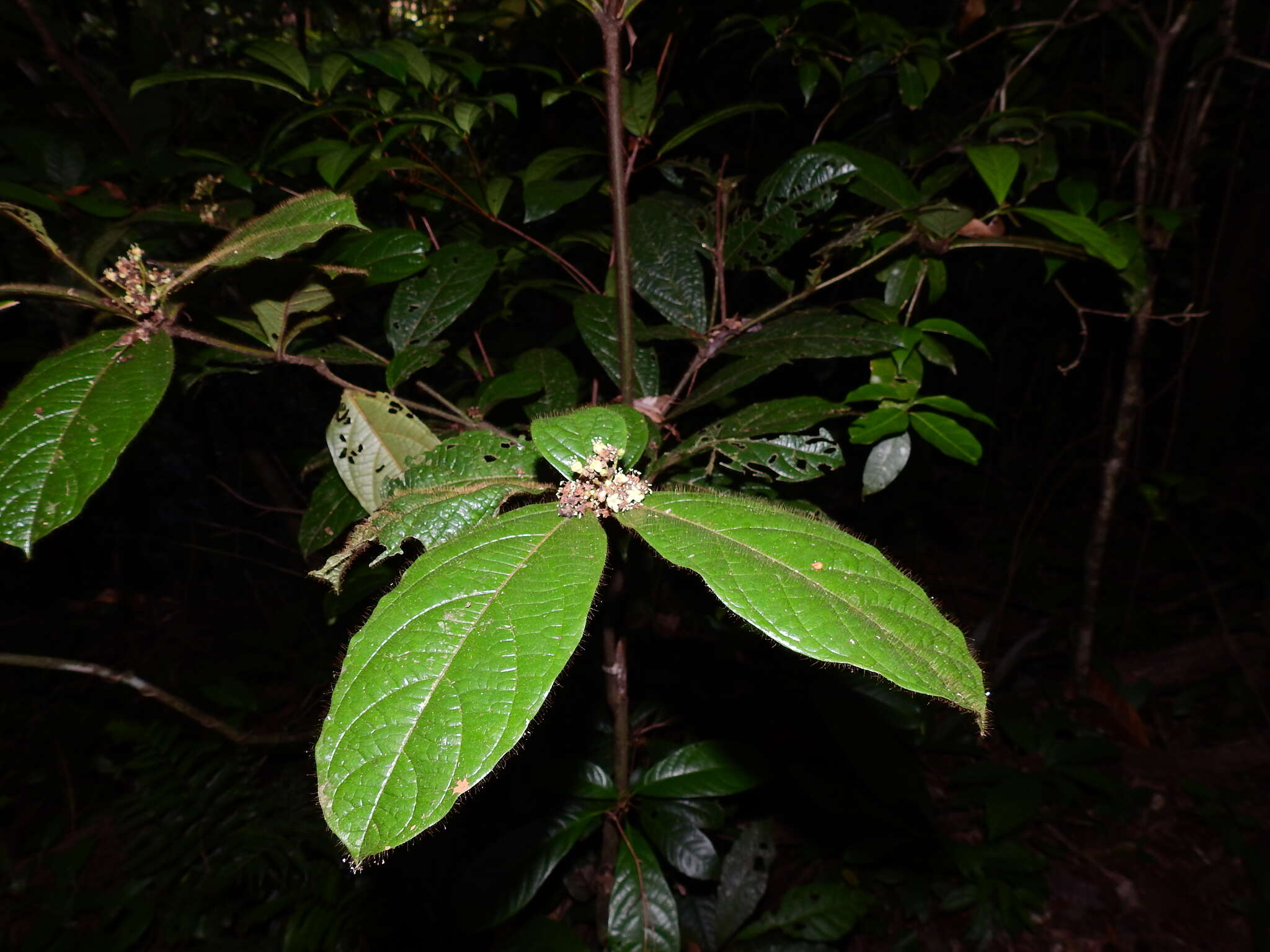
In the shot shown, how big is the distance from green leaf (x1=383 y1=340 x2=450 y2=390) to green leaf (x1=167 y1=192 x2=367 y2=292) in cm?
35

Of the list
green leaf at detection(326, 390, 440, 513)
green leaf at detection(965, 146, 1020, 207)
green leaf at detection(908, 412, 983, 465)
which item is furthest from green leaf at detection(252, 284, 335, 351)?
green leaf at detection(965, 146, 1020, 207)

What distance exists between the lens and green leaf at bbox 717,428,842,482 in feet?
3.66

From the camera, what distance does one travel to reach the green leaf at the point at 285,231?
29.7 inches

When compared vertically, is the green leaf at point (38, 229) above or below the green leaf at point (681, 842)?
above

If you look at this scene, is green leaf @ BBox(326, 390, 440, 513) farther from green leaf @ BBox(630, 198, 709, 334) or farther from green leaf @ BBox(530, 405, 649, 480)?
green leaf @ BBox(630, 198, 709, 334)

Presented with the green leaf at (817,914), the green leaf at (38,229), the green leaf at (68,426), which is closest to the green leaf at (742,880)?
the green leaf at (817,914)

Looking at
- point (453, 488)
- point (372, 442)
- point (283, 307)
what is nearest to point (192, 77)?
point (283, 307)

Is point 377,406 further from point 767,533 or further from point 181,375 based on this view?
point 767,533

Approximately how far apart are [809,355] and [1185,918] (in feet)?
9.25

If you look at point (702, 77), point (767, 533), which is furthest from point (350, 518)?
point (702, 77)

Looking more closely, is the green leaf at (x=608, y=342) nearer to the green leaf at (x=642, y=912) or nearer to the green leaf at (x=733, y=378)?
the green leaf at (x=733, y=378)

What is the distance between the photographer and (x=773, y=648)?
241 cm

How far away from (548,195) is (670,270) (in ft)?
0.98

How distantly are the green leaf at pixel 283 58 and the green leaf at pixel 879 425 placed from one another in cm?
133
